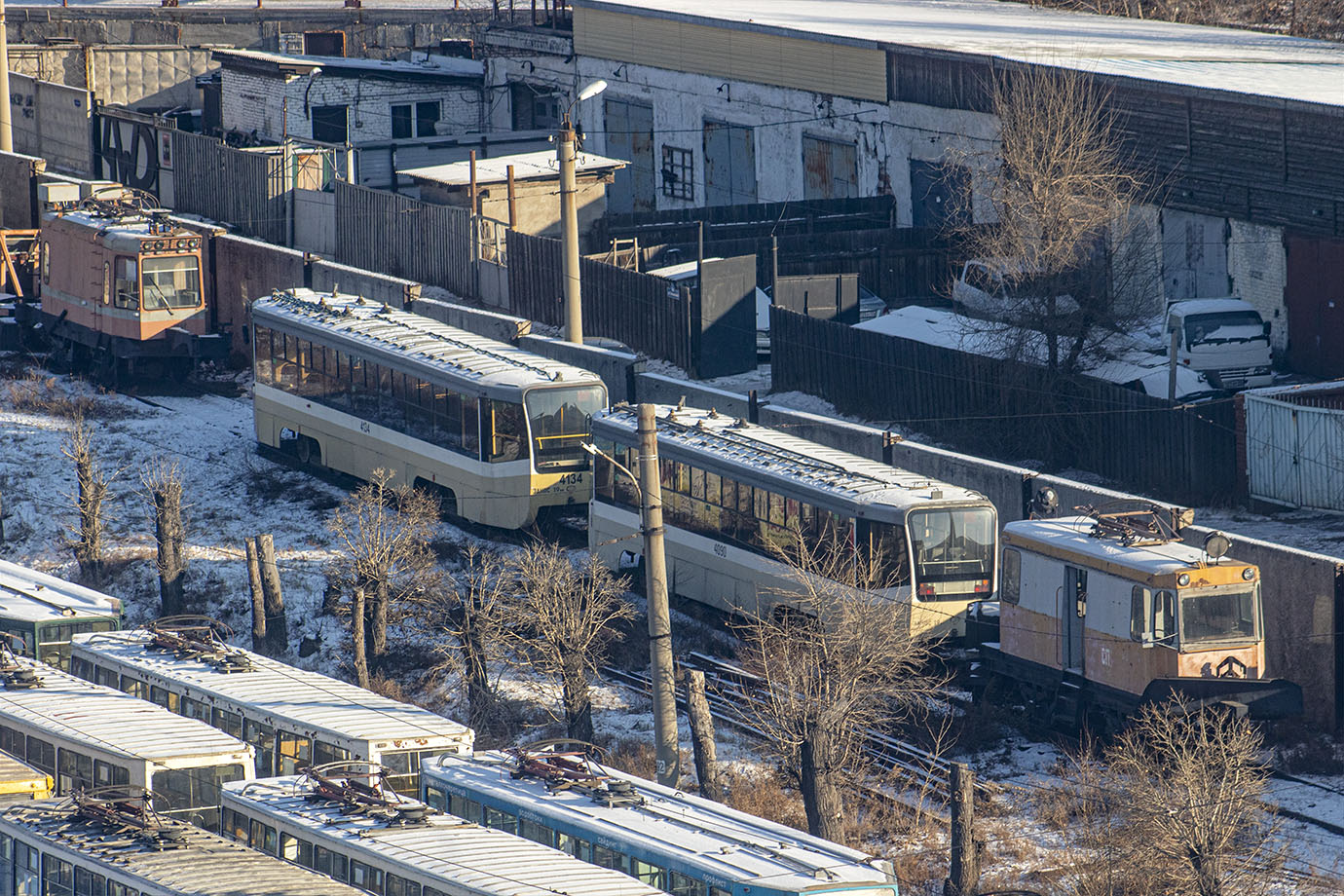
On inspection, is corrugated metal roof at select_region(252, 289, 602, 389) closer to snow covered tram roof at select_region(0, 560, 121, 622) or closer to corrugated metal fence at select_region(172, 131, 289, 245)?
snow covered tram roof at select_region(0, 560, 121, 622)

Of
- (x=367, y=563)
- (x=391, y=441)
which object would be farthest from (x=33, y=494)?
(x=367, y=563)

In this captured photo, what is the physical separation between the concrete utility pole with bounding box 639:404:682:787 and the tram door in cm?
618

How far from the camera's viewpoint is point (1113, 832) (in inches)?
910

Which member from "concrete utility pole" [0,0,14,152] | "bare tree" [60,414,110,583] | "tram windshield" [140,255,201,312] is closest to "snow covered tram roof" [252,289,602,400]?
"tram windshield" [140,255,201,312]

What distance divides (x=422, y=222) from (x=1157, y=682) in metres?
29.5

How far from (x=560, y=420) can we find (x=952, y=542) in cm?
828

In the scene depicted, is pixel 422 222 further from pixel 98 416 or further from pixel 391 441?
pixel 391 441

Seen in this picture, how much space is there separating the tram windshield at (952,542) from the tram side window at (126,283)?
73.0ft

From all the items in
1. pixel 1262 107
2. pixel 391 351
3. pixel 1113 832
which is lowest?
pixel 1113 832

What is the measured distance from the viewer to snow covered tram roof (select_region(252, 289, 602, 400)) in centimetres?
3491

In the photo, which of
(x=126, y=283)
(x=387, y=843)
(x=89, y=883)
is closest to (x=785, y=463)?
(x=387, y=843)

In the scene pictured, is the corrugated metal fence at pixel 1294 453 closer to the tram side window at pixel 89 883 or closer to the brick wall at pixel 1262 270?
the brick wall at pixel 1262 270

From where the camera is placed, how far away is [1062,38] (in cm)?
5588

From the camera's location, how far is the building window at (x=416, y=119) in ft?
215
